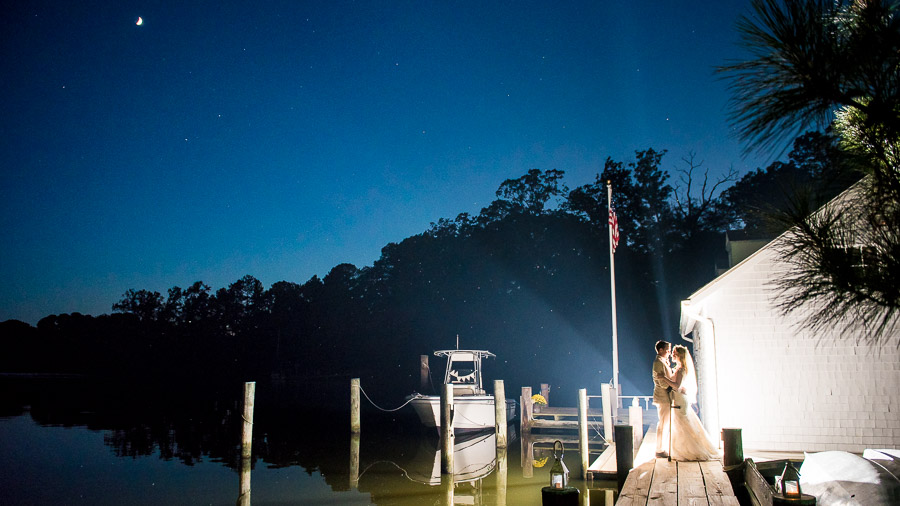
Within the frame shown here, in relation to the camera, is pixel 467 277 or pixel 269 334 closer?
pixel 467 277

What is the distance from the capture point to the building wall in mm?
11156

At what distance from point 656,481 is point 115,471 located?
1620 cm

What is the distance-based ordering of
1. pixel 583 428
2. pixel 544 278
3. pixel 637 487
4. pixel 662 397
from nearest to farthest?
1. pixel 637 487
2. pixel 662 397
3. pixel 583 428
4. pixel 544 278

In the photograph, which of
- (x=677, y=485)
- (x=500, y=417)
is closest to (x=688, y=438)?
(x=677, y=485)

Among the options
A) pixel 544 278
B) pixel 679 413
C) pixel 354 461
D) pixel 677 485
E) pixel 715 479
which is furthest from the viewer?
pixel 544 278

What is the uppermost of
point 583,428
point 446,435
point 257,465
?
point 583,428

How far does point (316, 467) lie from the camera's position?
17.8 meters

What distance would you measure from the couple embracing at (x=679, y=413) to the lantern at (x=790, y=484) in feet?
10.1

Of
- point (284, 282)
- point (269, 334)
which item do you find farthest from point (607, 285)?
point (284, 282)

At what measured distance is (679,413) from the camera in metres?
9.14

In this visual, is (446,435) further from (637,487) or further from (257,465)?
(637,487)

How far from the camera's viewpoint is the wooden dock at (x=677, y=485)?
655 cm

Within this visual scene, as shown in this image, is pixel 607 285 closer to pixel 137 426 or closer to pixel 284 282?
pixel 137 426

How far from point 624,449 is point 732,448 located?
1.91 m
